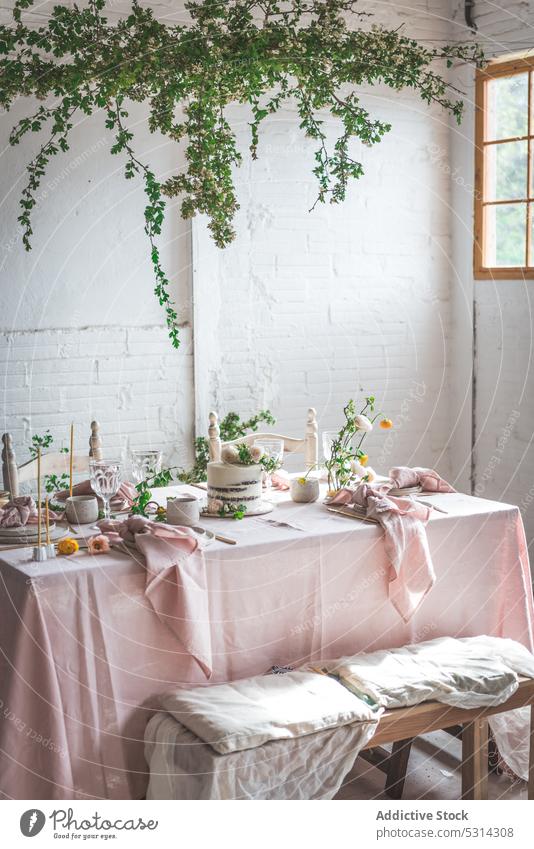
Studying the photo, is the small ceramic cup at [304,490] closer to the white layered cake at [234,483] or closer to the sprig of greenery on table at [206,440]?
the white layered cake at [234,483]


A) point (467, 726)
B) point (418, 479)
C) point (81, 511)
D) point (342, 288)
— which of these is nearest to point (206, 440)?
point (342, 288)

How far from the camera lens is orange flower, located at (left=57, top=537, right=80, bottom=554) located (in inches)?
99.7

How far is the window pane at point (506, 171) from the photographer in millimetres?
4785

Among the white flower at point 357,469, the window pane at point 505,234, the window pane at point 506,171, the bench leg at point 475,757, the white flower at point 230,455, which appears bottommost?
the bench leg at point 475,757

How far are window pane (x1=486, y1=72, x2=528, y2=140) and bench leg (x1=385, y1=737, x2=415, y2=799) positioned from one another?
3.08m

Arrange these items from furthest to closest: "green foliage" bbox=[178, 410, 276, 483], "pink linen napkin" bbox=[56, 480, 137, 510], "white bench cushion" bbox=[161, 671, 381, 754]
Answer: "green foliage" bbox=[178, 410, 276, 483] → "pink linen napkin" bbox=[56, 480, 137, 510] → "white bench cushion" bbox=[161, 671, 381, 754]

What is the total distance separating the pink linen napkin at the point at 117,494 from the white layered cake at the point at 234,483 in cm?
29

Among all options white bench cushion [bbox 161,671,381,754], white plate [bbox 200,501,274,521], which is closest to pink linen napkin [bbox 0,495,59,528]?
white plate [bbox 200,501,274,521]

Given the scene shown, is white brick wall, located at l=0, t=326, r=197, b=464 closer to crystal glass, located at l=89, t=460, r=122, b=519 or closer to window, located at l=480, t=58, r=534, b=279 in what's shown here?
crystal glass, located at l=89, t=460, r=122, b=519

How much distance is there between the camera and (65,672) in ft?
7.76

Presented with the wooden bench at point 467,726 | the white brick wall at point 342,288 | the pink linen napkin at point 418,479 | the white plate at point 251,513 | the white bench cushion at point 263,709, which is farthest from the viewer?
the white brick wall at point 342,288

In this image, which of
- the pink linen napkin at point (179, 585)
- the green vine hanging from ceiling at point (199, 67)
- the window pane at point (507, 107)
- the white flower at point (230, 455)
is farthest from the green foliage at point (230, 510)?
the window pane at point (507, 107)

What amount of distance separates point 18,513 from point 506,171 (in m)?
3.17
